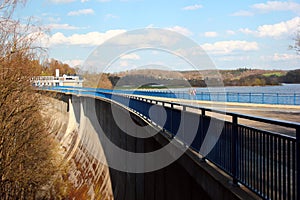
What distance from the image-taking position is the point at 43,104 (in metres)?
18.1

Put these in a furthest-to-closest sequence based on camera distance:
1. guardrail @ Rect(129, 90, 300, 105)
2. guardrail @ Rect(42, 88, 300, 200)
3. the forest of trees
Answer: guardrail @ Rect(129, 90, 300, 105)
the forest of trees
guardrail @ Rect(42, 88, 300, 200)

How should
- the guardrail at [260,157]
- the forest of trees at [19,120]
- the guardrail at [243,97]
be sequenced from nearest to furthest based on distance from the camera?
the guardrail at [260,157] < the forest of trees at [19,120] < the guardrail at [243,97]

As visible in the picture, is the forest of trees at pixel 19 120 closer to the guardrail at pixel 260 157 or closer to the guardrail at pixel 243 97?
the guardrail at pixel 260 157

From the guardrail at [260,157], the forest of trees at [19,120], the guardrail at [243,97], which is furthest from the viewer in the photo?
the guardrail at [243,97]

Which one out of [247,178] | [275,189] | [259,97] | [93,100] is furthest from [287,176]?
[93,100]

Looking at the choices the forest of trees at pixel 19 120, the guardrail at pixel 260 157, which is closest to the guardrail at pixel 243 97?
the forest of trees at pixel 19 120

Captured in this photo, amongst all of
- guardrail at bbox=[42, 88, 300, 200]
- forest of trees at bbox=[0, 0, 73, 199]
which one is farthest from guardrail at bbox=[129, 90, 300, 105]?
guardrail at bbox=[42, 88, 300, 200]

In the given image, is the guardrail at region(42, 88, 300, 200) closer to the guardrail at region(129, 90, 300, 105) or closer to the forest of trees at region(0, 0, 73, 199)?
the forest of trees at region(0, 0, 73, 199)

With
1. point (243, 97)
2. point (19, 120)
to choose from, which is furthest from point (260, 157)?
point (243, 97)

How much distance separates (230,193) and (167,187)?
552 centimetres

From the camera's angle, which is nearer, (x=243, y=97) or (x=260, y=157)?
(x=260, y=157)

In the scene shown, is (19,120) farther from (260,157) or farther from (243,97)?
(243,97)

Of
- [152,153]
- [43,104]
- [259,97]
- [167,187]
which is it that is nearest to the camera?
[167,187]

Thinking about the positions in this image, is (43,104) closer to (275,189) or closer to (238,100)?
(275,189)
